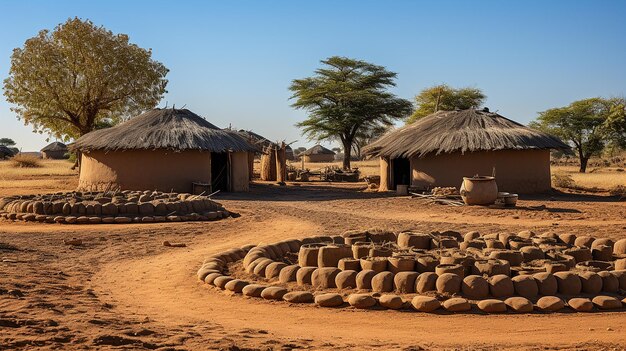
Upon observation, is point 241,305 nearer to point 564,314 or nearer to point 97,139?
point 564,314

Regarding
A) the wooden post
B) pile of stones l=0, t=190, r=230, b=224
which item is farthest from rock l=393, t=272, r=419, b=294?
the wooden post

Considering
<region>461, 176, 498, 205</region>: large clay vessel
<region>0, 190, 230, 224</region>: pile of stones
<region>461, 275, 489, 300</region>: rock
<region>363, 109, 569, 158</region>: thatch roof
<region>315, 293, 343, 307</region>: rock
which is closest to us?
<region>315, 293, 343, 307</region>: rock

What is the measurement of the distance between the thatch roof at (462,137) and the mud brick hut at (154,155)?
532 cm

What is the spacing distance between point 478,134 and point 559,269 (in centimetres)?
1449

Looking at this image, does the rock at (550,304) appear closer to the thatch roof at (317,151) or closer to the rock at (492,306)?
the rock at (492,306)

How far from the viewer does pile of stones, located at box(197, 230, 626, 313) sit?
6.52m

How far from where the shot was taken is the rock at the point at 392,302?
21.1 feet

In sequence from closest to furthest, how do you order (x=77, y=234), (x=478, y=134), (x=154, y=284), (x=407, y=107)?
(x=154, y=284)
(x=77, y=234)
(x=478, y=134)
(x=407, y=107)

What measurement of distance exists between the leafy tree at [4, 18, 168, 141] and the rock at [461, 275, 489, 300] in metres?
28.3

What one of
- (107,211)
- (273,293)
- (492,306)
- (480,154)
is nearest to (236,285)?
(273,293)

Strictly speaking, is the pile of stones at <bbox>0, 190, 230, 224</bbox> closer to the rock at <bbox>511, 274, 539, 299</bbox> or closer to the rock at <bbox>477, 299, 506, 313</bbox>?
the rock at <bbox>511, 274, 539, 299</bbox>

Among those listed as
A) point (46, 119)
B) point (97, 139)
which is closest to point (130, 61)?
point (46, 119)

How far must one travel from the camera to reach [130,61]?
33.2 metres

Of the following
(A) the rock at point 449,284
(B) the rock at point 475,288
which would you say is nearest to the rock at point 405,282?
(A) the rock at point 449,284
